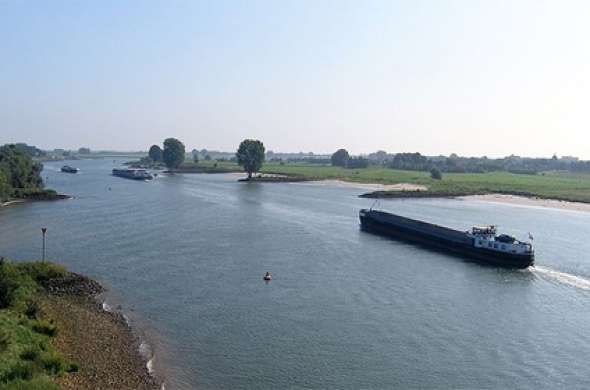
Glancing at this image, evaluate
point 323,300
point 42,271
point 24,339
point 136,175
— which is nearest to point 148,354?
point 24,339

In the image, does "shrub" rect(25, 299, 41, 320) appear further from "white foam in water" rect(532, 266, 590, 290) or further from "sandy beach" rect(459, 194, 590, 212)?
"sandy beach" rect(459, 194, 590, 212)

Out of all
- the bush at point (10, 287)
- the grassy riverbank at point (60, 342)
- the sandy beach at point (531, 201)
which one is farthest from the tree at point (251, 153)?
the bush at point (10, 287)

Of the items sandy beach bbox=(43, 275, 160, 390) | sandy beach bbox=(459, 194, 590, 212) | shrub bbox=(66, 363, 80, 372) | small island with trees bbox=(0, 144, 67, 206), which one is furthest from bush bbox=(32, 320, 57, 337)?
sandy beach bbox=(459, 194, 590, 212)

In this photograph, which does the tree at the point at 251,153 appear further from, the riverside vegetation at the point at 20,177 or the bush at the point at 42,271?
the bush at the point at 42,271

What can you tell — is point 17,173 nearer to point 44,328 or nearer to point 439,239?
point 439,239

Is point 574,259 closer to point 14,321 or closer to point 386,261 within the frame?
point 386,261

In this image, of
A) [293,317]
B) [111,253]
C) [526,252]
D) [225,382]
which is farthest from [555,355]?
[111,253]
